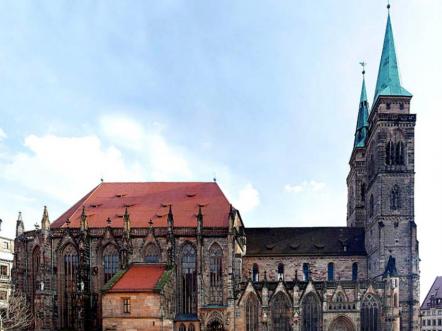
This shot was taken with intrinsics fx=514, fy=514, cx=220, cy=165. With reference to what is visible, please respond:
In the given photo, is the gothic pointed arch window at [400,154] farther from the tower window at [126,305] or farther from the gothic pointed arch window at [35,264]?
the gothic pointed arch window at [35,264]

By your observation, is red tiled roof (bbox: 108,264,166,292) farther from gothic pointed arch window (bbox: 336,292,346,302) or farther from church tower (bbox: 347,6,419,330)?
church tower (bbox: 347,6,419,330)

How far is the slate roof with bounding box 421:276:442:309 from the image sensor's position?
290 feet

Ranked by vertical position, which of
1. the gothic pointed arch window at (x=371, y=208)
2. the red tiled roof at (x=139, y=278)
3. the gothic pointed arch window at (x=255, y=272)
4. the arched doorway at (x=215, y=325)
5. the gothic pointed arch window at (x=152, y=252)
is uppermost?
the gothic pointed arch window at (x=371, y=208)

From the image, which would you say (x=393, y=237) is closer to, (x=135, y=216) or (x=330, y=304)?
(x=330, y=304)

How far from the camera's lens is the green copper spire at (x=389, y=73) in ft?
193

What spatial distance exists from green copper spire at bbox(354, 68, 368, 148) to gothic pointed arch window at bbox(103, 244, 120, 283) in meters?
36.5

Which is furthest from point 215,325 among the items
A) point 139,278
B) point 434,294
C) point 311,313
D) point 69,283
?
point 434,294

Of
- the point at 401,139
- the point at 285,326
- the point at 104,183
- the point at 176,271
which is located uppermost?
the point at 401,139

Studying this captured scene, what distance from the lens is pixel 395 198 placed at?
5700 cm

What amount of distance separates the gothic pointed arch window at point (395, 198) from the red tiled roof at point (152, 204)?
1823cm

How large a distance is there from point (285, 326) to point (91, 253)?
70.7 ft

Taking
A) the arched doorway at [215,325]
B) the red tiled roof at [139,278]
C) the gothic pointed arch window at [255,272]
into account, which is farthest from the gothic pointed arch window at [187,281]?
the gothic pointed arch window at [255,272]

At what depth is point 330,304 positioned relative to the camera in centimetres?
5150

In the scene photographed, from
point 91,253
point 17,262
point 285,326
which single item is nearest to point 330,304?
point 285,326
